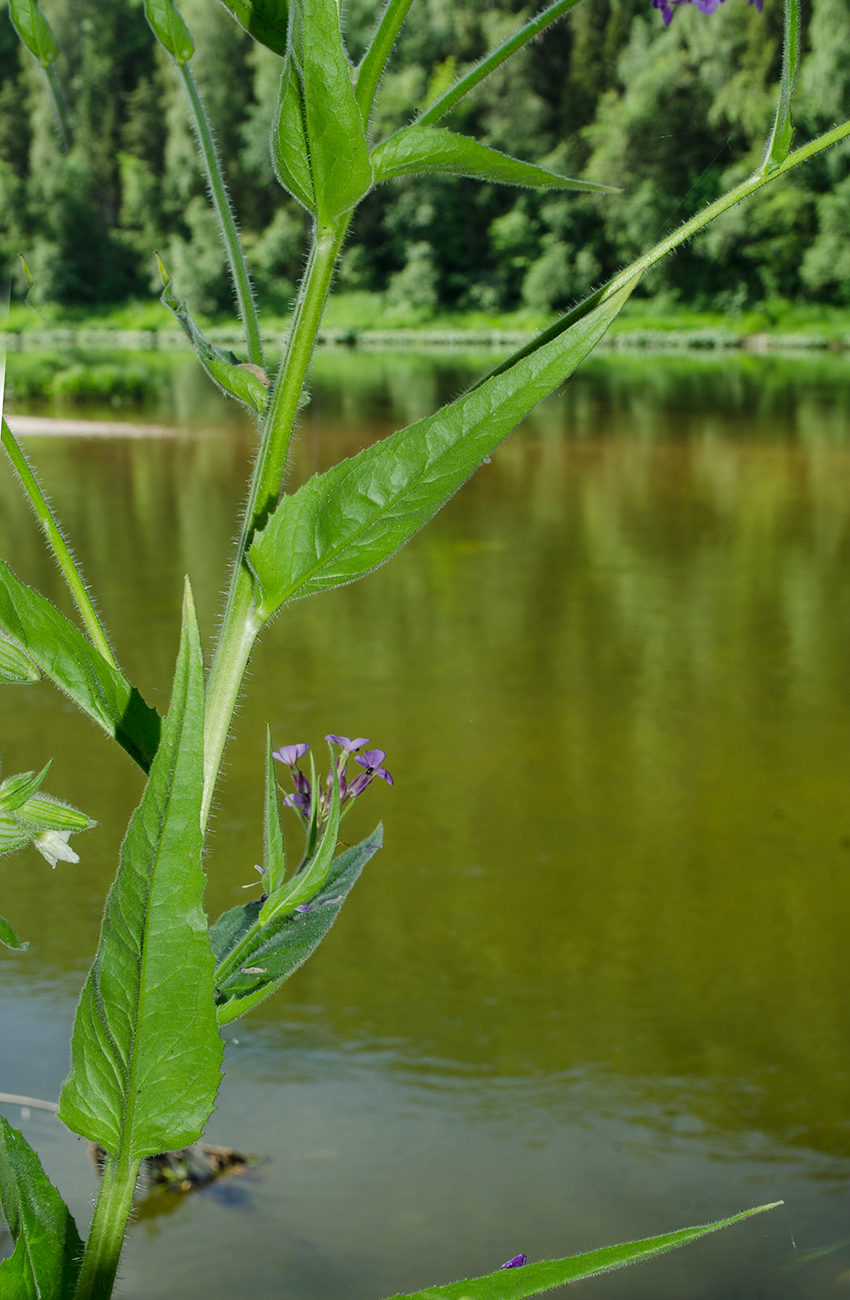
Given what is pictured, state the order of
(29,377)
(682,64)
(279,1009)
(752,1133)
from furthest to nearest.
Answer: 1. (682,64)
2. (29,377)
3. (279,1009)
4. (752,1133)

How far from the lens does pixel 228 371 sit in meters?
0.39

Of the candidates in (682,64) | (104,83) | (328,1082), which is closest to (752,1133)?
(328,1082)

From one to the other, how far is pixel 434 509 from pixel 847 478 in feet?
31.3

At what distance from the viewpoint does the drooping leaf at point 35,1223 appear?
369mm

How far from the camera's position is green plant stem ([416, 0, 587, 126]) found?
0.38m

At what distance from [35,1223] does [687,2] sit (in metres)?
0.52

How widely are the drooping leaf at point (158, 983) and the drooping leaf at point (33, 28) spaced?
235mm

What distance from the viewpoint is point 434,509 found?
0.36 metres

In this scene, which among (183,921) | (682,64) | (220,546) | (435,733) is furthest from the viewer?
(682,64)

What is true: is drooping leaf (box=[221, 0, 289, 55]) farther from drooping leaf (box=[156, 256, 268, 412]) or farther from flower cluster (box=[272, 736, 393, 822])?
flower cluster (box=[272, 736, 393, 822])

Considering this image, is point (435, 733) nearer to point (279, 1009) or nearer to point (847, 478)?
point (279, 1009)

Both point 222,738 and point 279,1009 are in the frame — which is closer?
point 222,738

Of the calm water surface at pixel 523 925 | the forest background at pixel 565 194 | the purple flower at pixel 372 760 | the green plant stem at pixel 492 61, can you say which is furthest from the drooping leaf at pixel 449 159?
the forest background at pixel 565 194

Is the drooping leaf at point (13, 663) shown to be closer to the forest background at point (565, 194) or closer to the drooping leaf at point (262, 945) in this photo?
the drooping leaf at point (262, 945)
